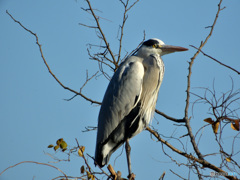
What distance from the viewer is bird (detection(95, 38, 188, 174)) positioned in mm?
3547

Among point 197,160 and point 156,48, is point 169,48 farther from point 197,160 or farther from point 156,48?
point 197,160

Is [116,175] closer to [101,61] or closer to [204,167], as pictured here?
[204,167]

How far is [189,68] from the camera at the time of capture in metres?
2.85

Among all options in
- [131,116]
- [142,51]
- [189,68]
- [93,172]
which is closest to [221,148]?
[189,68]

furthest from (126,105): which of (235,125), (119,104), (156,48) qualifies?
(235,125)

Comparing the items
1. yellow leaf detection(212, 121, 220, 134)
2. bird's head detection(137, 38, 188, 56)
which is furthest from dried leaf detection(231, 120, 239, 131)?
bird's head detection(137, 38, 188, 56)

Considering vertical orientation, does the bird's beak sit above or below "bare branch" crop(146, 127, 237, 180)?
above

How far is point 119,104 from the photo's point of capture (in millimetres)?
3576

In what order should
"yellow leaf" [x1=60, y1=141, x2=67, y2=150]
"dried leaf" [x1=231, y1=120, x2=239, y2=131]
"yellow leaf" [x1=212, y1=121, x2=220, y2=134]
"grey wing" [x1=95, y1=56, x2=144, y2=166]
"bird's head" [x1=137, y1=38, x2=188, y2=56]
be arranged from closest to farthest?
"dried leaf" [x1=231, y1=120, x2=239, y2=131]
"yellow leaf" [x1=212, y1=121, x2=220, y2=134]
"yellow leaf" [x1=60, y1=141, x2=67, y2=150]
"grey wing" [x1=95, y1=56, x2=144, y2=166]
"bird's head" [x1=137, y1=38, x2=188, y2=56]

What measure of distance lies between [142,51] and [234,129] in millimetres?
1750

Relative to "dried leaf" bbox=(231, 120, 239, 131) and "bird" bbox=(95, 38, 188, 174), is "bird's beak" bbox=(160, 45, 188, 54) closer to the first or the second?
"bird" bbox=(95, 38, 188, 174)

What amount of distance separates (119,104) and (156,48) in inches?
30.9

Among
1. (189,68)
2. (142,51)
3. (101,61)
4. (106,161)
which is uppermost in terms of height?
(142,51)

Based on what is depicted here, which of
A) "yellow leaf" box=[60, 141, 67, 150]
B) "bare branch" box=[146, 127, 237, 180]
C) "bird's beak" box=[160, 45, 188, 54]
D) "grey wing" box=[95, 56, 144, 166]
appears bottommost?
"bare branch" box=[146, 127, 237, 180]
